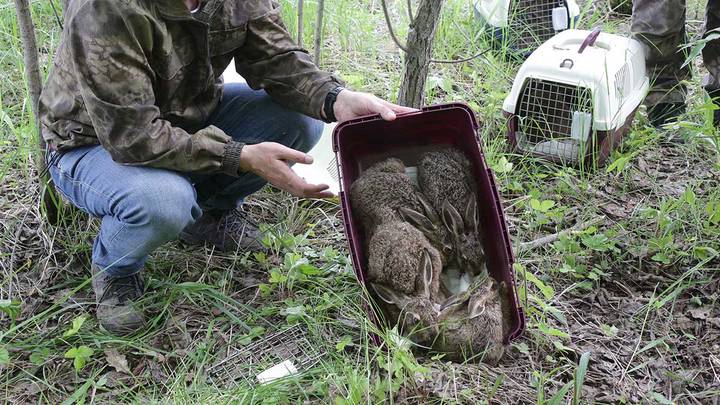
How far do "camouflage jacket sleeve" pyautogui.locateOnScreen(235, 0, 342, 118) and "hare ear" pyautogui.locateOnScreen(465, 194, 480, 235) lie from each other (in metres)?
0.86

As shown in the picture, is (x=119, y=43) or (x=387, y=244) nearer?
(x=119, y=43)

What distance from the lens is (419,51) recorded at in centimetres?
401

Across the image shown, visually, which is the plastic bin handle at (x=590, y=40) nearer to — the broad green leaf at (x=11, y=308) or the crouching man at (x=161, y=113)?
the crouching man at (x=161, y=113)

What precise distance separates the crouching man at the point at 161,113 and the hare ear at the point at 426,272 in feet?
1.72


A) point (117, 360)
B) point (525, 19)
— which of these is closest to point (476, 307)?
point (117, 360)

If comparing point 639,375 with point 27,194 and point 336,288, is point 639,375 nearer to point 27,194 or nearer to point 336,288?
point 336,288

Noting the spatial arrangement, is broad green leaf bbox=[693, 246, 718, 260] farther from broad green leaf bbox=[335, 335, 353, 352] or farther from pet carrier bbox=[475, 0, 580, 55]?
pet carrier bbox=[475, 0, 580, 55]

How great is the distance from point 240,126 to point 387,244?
1.05m

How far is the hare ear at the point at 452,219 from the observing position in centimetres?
348

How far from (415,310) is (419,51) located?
5.30 feet

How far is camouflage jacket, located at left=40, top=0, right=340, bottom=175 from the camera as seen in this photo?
291 centimetres

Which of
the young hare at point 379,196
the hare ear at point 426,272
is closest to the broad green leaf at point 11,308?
the young hare at point 379,196

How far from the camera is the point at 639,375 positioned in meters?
3.10

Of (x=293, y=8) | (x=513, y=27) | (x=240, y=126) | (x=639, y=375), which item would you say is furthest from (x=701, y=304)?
(x=293, y=8)
